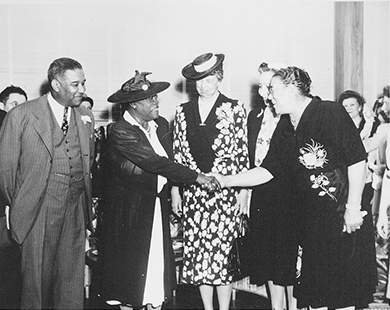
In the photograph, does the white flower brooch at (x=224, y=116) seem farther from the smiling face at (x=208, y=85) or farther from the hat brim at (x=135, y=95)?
the hat brim at (x=135, y=95)

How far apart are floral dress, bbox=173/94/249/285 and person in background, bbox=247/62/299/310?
0.14 metres

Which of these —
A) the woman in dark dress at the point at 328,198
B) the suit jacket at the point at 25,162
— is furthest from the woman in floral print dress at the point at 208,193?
the suit jacket at the point at 25,162

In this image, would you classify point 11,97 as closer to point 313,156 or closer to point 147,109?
point 147,109

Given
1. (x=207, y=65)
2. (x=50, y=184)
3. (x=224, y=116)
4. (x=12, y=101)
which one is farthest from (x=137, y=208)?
(x=12, y=101)

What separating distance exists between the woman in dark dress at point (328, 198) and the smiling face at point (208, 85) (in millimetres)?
630

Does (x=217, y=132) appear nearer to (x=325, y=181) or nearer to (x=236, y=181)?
(x=236, y=181)

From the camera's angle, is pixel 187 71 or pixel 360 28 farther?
pixel 360 28

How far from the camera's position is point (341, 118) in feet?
7.89

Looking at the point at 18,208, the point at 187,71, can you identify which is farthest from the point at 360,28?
the point at 18,208

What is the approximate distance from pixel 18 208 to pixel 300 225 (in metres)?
1.67

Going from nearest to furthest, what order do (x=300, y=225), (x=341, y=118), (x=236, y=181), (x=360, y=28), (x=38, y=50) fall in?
(x=341, y=118) → (x=300, y=225) → (x=236, y=181) → (x=38, y=50) → (x=360, y=28)

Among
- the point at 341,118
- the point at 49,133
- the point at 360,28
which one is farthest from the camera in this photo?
the point at 360,28

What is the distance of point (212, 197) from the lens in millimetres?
3074

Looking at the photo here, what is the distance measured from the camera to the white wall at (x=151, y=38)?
4262 millimetres
